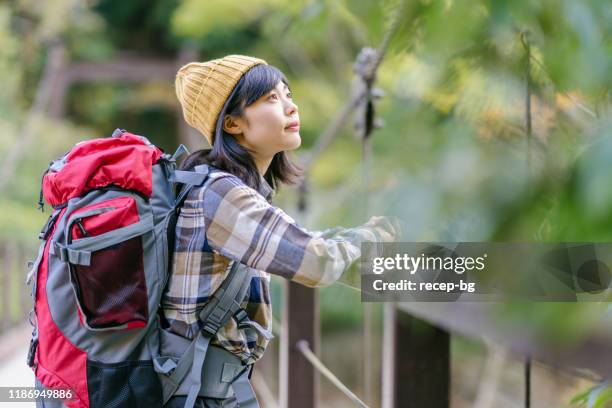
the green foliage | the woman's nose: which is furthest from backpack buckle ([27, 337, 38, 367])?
the green foliage

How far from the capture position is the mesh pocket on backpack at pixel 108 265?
1.44 ft

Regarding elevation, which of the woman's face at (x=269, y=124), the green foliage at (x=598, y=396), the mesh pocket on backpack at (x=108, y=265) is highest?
the woman's face at (x=269, y=124)

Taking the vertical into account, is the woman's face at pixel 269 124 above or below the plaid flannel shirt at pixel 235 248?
above

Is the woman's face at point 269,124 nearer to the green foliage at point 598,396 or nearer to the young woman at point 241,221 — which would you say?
the young woman at point 241,221

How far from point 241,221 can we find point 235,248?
0.06 ft

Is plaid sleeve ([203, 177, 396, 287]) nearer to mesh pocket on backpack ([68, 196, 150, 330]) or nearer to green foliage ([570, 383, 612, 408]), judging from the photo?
mesh pocket on backpack ([68, 196, 150, 330])

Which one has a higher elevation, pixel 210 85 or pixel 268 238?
pixel 210 85

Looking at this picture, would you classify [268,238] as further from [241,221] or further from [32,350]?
[32,350]

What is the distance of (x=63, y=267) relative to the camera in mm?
457

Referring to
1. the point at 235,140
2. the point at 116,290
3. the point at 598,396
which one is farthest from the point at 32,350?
the point at 598,396

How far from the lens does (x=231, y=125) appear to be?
1.71 ft

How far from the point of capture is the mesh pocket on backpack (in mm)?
439

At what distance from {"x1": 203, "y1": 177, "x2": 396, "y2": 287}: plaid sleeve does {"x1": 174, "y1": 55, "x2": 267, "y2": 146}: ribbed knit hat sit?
2.8 inches

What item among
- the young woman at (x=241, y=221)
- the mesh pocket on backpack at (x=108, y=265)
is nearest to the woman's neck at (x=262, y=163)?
the young woman at (x=241, y=221)
